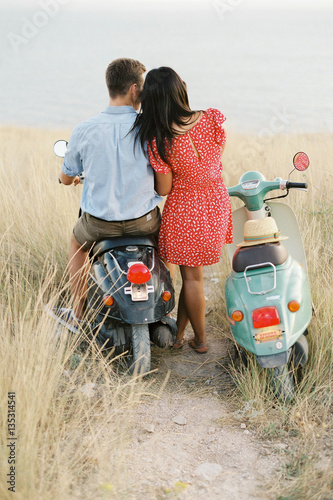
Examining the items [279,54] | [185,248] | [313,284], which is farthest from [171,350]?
[279,54]

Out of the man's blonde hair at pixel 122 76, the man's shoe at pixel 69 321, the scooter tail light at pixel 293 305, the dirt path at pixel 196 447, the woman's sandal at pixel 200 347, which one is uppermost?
the man's blonde hair at pixel 122 76

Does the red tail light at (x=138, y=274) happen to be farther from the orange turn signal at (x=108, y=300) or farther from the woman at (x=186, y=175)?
the woman at (x=186, y=175)

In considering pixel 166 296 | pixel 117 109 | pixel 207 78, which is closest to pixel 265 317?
pixel 166 296

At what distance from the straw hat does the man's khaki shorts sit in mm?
582

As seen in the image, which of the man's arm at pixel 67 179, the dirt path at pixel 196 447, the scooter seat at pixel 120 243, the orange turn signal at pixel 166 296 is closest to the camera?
the dirt path at pixel 196 447

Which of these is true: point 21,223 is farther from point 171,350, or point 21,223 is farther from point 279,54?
point 279,54

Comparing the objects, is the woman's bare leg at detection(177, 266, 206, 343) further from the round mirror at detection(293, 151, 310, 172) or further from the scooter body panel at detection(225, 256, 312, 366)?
the round mirror at detection(293, 151, 310, 172)

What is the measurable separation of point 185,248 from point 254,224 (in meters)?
0.45

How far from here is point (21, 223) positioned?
4770 millimetres

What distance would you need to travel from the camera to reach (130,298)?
316 cm

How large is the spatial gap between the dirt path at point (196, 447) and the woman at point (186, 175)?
551 millimetres

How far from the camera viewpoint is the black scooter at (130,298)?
10.4ft

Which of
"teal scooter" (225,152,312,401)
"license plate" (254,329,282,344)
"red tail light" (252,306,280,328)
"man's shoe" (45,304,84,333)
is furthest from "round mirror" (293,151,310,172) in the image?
"man's shoe" (45,304,84,333)


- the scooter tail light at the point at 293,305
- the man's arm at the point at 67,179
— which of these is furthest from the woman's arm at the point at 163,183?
the scooter tail light at the point at 293,305
